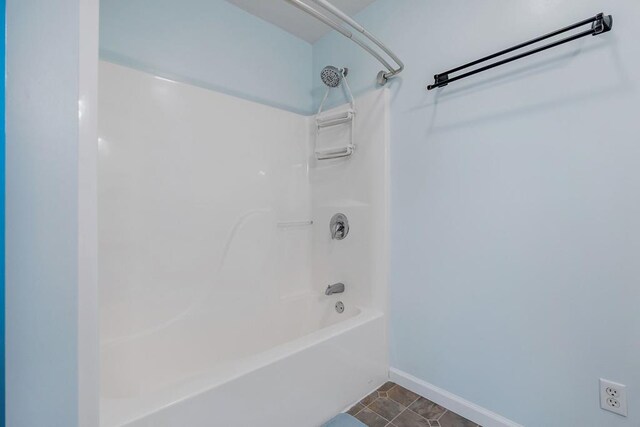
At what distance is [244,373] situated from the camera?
1.09 m

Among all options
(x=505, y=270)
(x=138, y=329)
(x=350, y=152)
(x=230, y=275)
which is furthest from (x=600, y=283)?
(x=138, y=329)

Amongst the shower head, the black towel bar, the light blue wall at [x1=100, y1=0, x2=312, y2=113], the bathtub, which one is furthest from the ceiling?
the bathtub

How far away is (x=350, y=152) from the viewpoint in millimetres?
1899

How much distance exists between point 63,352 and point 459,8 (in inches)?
84.0

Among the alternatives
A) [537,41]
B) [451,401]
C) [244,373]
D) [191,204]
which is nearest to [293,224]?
[191,204]

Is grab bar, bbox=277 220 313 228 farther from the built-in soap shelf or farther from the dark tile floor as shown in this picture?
the dark tile floor

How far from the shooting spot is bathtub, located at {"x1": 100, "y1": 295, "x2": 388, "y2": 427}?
3.16ft

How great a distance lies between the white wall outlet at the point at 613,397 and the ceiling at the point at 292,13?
2297 millimetres

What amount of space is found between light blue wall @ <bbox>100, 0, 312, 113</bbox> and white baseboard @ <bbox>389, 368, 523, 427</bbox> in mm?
2015

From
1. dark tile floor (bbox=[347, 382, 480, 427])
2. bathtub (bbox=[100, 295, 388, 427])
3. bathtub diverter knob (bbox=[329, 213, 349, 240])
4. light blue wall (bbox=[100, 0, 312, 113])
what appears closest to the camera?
bathtub (bbox=[100, 295, 388, 427])

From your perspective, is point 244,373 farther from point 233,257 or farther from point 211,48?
point 211,48

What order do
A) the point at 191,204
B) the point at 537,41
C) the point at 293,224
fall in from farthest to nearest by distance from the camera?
the point at 293,224
the point at 191,204
the point at 537,41

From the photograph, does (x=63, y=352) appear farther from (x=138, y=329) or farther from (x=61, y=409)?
(x=138, y=329)

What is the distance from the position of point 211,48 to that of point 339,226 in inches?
56.1
